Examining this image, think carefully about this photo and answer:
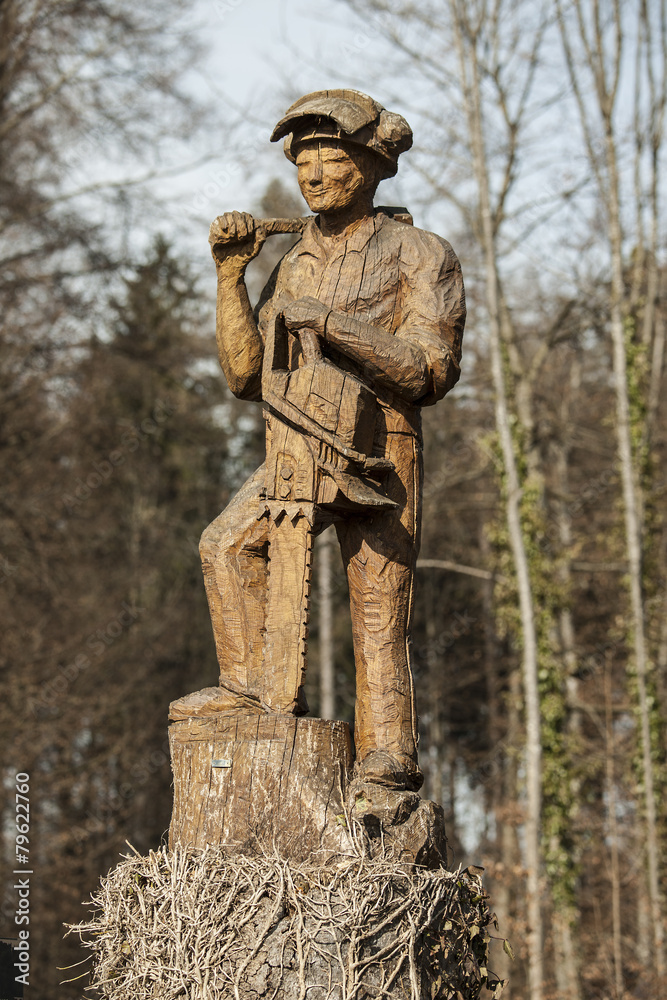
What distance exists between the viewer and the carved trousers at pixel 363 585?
4480 mm

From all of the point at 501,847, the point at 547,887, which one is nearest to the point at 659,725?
the point at 547,887

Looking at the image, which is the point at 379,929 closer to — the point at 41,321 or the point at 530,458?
the point at 41,321

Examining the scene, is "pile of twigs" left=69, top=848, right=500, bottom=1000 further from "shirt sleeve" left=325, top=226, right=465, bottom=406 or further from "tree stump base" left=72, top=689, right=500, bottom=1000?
"shirt sleeve" left=325, top=226, right=465, bottom=406

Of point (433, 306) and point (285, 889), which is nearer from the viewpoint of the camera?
point (285, 889)

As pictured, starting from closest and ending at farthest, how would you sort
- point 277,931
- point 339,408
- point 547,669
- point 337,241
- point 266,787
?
point 277,931, point 266,787, point 339,408, point 337,241, point 547,669

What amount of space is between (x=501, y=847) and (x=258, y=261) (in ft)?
33.2

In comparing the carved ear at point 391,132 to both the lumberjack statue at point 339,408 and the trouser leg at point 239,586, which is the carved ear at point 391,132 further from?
the trouser leg at point 239,586

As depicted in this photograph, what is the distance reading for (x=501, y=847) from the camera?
18.5 metres

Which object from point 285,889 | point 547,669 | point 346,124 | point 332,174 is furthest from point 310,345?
point 547,669

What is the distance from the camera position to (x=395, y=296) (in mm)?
4684

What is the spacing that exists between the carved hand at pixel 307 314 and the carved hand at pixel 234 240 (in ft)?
1.10

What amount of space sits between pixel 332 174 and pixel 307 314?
25.2 inches

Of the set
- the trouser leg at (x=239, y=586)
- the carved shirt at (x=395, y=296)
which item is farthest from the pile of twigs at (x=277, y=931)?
the carved shirt at (x=395, y=296)

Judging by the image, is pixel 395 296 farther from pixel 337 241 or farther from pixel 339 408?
pixel 339 408
